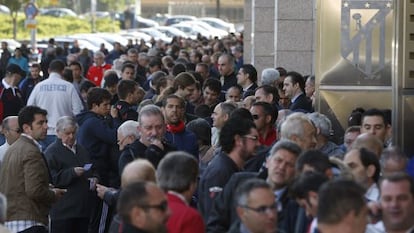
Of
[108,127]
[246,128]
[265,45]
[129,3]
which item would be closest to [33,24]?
[265,45]

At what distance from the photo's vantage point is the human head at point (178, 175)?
9.02 meters

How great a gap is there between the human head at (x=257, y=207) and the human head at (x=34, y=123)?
17.4 ft

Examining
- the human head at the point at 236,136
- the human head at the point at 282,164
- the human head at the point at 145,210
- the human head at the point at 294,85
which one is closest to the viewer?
the human head at the point at 145,210

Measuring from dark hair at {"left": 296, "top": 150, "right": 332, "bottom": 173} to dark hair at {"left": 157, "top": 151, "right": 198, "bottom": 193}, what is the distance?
0.72m

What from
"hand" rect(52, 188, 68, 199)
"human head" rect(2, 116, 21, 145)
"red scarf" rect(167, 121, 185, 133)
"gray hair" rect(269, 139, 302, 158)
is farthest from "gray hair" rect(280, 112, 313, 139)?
"human head" rect(2, 116, 21, 145)

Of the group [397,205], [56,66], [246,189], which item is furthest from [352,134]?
[56,66]

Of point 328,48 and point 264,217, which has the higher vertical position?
point 328,48

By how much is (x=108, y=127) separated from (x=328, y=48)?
2.73 m

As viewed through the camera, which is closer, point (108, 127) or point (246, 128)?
point (246, 128)

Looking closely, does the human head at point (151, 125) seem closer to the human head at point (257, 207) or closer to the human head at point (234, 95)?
the human head at point (257, 207)

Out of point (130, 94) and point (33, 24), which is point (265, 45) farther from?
point (33, 24)

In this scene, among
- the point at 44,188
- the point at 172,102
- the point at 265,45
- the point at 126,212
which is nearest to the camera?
the point at 126,212

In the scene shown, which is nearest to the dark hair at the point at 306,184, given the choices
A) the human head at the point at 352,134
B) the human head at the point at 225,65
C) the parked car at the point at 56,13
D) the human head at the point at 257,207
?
the human head at the point at 257,207

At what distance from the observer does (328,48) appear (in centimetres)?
1570
